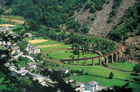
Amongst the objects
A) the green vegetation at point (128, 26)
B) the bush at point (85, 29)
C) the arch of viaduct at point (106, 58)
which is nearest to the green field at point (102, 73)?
the arch of viaduct at point (106, 58)

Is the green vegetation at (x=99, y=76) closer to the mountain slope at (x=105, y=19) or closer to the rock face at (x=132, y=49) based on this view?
the rock face at (x=132, y=49)

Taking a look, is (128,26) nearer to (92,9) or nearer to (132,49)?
(132,49)

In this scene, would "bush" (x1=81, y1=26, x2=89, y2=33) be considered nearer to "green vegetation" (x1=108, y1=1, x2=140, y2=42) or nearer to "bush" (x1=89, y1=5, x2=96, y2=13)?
"bush" (x1=89, y1=5, x2=96, y2=13)

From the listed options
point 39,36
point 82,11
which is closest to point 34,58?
point 39,36

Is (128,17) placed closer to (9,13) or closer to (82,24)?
(82,24)

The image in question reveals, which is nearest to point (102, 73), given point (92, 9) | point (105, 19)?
point (105, 19)

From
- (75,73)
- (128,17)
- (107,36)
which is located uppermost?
(128,17)
